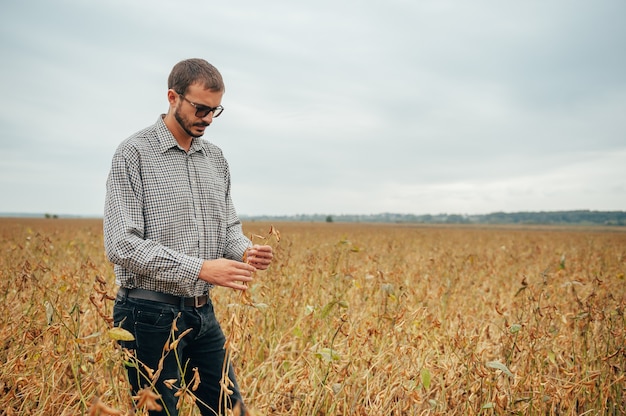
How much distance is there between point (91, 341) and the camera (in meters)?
3.86

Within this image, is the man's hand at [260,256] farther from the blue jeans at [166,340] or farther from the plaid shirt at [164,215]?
the blue jeans at [166,340]

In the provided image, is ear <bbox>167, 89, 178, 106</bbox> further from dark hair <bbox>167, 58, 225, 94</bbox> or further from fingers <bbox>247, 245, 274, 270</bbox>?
fingers <bbox>247, 245, 274, 270</bbox>

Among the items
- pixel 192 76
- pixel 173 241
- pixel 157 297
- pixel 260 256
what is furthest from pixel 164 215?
pixel 192 76

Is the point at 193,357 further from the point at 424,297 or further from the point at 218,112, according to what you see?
the point at 424,297

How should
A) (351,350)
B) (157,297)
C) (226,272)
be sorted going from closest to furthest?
(226,272)
(157,297)
(351,350)

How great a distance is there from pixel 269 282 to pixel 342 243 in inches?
47.5

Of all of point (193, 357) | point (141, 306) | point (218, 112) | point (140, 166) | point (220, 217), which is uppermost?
point (218, 112)

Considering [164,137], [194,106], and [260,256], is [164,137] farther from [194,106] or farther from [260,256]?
[260,256]

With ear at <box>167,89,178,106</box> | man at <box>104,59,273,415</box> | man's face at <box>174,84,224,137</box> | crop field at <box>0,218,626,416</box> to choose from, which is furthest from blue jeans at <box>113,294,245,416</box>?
ear at <box>167,89,178,106</box>

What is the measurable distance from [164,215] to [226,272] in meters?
0.46

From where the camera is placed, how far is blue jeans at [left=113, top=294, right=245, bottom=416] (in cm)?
187

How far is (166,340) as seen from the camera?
1931 millimetres

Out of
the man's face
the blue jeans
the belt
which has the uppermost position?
the man's face

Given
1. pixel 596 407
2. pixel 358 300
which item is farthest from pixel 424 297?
pixel 596 407
